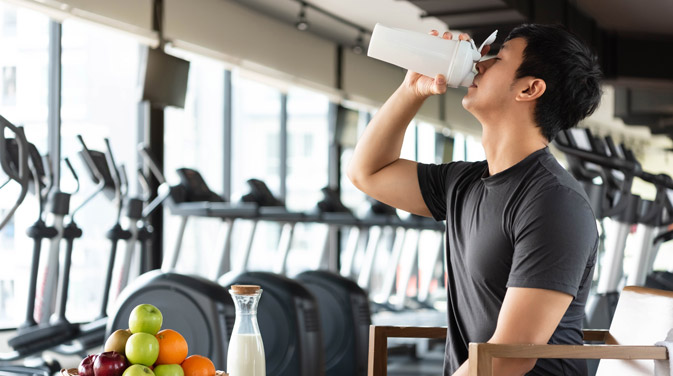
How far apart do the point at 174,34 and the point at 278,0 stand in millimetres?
1183

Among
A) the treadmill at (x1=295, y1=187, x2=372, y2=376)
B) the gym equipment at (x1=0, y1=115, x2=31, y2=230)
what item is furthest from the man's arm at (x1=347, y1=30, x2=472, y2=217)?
the treadmill at (x1=295, y1=187, x2=372, y2=376)

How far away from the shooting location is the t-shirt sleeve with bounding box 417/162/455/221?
5.70ft

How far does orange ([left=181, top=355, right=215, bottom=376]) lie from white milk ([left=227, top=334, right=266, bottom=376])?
0.24 feet

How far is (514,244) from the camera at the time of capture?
1450 millimetres

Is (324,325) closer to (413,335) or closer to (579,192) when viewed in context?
(413,335)

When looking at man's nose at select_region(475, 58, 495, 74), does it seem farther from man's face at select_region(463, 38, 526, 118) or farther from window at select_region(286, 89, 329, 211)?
window at select_region(286, 89, 329, 211)

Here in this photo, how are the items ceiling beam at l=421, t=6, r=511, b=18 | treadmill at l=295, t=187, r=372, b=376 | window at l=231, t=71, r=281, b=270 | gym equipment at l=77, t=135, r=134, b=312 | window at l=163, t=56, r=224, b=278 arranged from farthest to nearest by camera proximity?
window at l=231, t=71, r=281, b=270
window at l=163, t=56, r=224, b=278
ceiling beam at l=421, t=6, r=511, b=18
gym equipment at l=77, t=135, r=134, b=312
treadmill at l=295, t=187, r=372, b=376

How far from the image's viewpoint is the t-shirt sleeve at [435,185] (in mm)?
1738

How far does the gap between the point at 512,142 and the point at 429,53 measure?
0.74 feet

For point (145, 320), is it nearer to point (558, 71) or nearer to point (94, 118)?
point (558, 71)

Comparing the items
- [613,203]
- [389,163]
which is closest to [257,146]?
[613,203]

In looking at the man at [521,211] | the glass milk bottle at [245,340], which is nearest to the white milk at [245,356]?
the glass milk bottle at [245,340]

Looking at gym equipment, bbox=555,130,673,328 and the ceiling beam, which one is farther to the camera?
the ceiling beam

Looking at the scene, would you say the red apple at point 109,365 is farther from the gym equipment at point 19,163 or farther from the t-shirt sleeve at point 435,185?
the gym equipment at point 19,163
